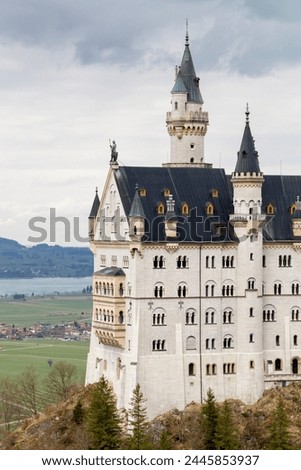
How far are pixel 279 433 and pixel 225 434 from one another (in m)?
4.14

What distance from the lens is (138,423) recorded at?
398 feet

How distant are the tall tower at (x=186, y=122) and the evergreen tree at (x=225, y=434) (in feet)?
92.3

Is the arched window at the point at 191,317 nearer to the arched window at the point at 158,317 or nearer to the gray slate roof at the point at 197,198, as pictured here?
the arched window at the point at 158,317

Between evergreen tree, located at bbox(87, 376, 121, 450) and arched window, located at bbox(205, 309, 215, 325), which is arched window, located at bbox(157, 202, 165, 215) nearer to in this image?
arched window, located at bbox(205, 309, 215, 325)

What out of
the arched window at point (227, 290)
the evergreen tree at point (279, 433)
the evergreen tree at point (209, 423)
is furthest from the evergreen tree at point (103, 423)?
the arched window at point (227, 290)

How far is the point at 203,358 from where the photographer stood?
131 metres

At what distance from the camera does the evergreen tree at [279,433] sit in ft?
387

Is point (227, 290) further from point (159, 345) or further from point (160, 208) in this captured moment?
point (160, 208)

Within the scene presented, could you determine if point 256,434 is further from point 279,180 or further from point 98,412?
point 279,180

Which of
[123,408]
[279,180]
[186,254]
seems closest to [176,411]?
[123,408]

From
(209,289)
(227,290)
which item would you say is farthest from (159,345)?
(227,290)

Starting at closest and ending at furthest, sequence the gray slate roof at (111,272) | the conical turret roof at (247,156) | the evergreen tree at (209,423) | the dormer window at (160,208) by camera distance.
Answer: the evergreen tree at (209,423)
the dormer window at (160,208)
the gray slate roof at (111,272)
the conical turret roof at (247,156)

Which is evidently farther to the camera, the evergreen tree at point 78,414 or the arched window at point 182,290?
the arched window at point 182,290

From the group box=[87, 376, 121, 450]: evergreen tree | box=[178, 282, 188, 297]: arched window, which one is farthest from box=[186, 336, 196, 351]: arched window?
box=[87, 376, 121, 450]: evergreen tree
